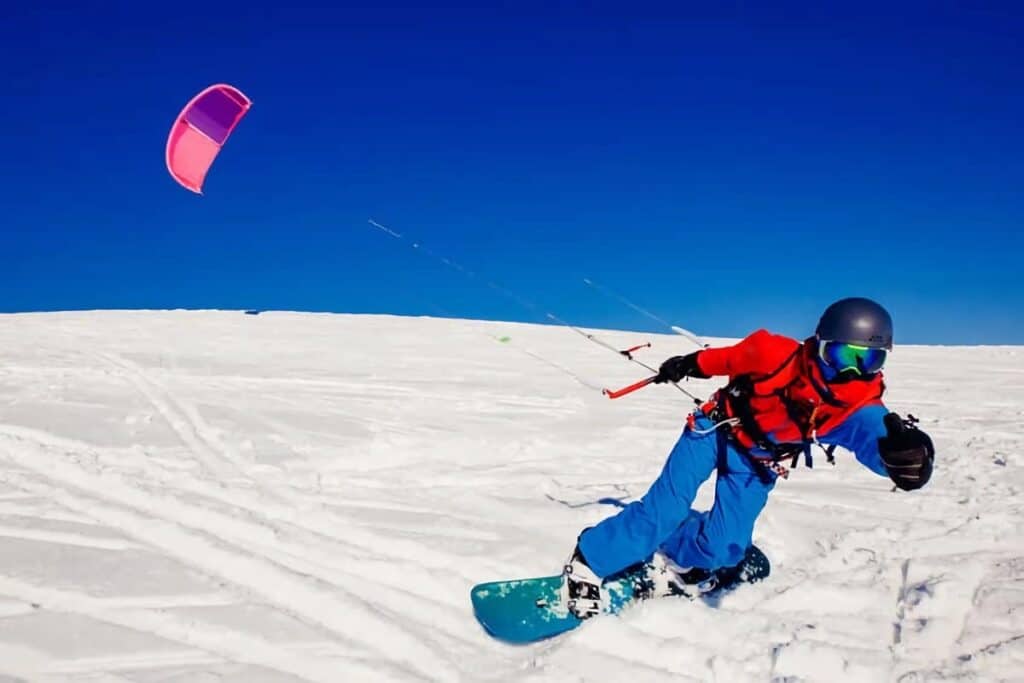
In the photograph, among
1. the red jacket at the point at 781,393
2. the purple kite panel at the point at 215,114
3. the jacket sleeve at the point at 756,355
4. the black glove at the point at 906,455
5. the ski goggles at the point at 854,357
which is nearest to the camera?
the black glove at the point at 906,455

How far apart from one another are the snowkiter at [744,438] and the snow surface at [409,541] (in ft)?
1.20

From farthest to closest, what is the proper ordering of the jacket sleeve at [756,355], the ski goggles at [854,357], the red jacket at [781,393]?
the jacket sleeve at [756,355], the red jacket at [781,393], the ski goggles at [854,357]

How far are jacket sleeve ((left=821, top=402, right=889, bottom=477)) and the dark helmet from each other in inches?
12.5

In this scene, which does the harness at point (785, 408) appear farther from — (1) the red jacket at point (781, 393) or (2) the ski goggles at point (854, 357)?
(2) the ski goggles at point (854, 357)

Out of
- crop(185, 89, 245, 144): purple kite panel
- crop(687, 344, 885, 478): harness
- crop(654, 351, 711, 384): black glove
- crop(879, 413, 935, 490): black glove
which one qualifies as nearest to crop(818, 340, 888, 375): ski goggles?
crop(687, 344, 885, 478): harness

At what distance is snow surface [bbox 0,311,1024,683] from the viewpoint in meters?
3.36

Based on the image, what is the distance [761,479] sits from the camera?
4020 mm

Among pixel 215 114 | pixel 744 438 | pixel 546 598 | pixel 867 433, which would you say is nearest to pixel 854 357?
pixel 867 433

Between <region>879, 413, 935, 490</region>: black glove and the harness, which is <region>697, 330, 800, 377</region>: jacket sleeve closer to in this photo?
the harness

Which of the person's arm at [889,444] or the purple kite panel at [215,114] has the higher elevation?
the purple kite panel at [215,114]

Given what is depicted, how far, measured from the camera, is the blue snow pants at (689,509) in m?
3.97

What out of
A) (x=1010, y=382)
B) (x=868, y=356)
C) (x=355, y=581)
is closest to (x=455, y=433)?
(x=355, y=581)

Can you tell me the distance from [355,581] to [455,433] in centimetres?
367

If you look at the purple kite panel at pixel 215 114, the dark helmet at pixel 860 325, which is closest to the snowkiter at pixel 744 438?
the dark helmet at pixel 860 325
